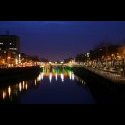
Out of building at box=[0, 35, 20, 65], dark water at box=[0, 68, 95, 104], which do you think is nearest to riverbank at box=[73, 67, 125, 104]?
dark water at box=[0, 68, 95, 104]

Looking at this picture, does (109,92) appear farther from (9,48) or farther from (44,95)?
(9,48)

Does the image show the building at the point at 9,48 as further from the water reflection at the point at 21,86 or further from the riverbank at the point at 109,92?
the riverbank at the point at 109,92

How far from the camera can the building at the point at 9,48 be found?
8450cm

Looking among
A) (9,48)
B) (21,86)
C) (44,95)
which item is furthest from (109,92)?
(9,48)

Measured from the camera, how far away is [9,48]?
96.4 m

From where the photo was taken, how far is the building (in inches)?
3327

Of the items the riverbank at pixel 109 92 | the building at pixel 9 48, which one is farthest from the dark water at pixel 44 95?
the building at pixel 9 48

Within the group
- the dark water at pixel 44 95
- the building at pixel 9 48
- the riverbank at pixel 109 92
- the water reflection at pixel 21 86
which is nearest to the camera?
the riverbank at pixel 109 92
